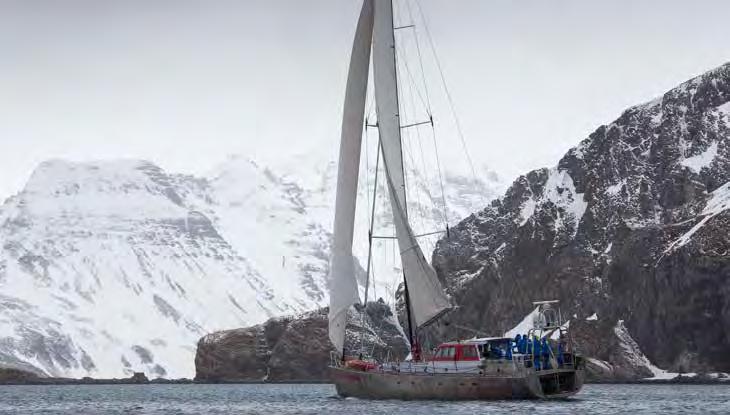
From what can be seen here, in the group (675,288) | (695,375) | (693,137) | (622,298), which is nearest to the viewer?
(695,375)

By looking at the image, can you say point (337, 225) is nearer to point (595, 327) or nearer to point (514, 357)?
point (514, 357)

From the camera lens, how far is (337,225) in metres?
94.6

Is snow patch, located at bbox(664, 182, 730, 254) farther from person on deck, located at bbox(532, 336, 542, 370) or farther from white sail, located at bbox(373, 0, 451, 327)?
person on deck, located at bbox(532, 336, 542, 370)

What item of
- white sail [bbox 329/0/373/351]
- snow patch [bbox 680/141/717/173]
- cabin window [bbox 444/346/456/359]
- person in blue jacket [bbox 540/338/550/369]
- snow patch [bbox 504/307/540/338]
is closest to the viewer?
cabin window [bbox 444/346/456/359]

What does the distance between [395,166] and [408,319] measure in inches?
467

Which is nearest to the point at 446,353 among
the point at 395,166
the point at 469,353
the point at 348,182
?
the point at 469,353

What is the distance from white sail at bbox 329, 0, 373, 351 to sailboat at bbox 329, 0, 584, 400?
77mm

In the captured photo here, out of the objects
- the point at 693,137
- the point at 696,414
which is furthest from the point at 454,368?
the point at 693,137

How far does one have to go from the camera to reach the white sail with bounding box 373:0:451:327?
90.8 m

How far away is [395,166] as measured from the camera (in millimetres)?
91062

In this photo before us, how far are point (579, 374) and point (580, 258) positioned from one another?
109m

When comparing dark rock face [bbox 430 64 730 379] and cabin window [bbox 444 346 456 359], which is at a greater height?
dark rock face [bbox 430 64 730 379]

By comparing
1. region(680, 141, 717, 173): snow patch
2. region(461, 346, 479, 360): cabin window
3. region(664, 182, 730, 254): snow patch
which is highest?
region(680, 141, 717, 173): snow patch

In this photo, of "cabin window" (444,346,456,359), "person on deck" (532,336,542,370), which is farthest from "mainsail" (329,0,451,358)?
"person on deck" (532,336,542,370)
